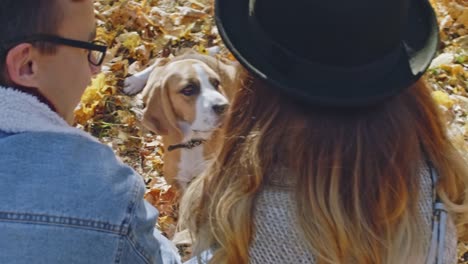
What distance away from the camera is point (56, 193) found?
4.80 feet

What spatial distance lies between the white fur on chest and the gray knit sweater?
2.10 metres

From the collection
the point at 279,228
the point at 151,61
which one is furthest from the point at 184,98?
the point at 279,228

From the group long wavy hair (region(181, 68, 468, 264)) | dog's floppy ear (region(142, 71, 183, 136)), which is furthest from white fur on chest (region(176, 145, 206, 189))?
long wavy hair (region(181, 68, 468, 264))

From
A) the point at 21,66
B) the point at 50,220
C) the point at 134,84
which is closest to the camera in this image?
the point at 50,220

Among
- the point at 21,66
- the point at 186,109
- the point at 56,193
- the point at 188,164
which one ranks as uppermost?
the point at 21,66

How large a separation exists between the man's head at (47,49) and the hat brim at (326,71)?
36cm

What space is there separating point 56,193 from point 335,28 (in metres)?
0.72

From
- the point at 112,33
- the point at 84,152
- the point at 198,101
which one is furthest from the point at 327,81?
the point at 112,33

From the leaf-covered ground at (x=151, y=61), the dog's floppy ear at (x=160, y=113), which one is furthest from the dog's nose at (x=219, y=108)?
the leaf-covered ground at (x=151, y=61)

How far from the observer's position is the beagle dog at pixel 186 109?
12.6ft

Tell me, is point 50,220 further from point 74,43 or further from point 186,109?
point 186,109

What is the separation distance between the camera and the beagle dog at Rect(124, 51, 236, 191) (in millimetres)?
3844

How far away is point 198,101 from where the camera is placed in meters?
3.86

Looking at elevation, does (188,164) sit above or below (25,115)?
below
